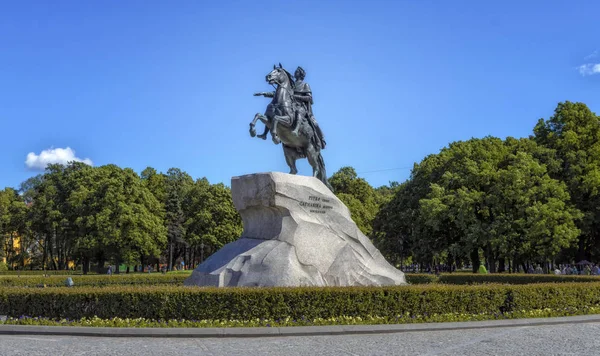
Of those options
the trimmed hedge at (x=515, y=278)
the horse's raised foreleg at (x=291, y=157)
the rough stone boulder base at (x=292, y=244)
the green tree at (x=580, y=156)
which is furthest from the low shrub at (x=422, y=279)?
the green tree at (x=580, y=156)

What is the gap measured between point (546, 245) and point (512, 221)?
263 cm

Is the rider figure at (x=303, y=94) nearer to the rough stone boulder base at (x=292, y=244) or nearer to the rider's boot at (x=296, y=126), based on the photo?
the rider's boot at (x=296, y=126)

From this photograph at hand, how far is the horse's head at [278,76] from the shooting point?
2077 cm

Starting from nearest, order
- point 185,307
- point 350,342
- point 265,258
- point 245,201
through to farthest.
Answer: point 350,342 → point 185,307 → point 265,258 → point 245,201

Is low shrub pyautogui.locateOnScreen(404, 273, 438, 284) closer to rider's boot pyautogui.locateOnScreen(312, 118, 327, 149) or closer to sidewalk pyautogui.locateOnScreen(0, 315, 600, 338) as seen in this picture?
rider's boot pyautogui.locateOnScreen(312, 118, 327, 149)

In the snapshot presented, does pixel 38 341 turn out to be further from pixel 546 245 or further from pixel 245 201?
pixel 546 245

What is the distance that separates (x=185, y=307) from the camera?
14.0 meters

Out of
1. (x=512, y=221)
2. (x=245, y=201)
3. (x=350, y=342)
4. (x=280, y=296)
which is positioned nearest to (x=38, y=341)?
(x=280, y=296)

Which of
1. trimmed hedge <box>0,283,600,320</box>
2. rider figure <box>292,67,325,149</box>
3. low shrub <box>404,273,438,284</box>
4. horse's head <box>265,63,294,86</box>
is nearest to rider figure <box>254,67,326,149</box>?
rider figure <box>292,67,325,149</box>

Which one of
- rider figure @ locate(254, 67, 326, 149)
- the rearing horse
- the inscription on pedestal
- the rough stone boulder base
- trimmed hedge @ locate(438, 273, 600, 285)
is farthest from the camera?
trimmed hedge @ locate(438, 273, 600, 285)

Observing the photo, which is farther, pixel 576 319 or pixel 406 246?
pixel 406 246

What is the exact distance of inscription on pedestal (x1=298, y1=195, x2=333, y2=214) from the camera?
64.9 ft

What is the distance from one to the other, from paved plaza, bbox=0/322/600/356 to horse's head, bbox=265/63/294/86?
10.9 m

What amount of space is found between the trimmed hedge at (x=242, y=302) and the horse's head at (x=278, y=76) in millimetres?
9068
